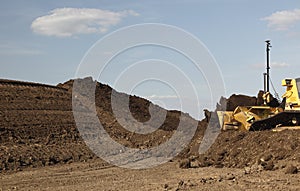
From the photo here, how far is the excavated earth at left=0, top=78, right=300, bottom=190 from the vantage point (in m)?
13.5

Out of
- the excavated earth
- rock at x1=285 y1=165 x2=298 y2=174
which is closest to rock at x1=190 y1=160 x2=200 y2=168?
the excavated earth

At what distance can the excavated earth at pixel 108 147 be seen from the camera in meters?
13.5

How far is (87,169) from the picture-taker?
18531 mm

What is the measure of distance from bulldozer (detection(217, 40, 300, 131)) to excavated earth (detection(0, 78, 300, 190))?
1.25m

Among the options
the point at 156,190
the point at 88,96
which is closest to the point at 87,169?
the point at 156,190

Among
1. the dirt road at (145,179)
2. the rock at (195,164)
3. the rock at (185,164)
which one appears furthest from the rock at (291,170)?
the rock at (185,164)

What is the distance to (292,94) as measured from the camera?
1997 cm

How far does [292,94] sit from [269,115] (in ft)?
4.16

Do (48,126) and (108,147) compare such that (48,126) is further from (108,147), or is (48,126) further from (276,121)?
(276,121)

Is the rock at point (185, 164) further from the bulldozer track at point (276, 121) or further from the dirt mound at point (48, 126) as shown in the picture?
the dirt mound at point (48, 126)

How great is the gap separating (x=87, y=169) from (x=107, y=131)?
11.9 metres

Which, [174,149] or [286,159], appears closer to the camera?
[286,159]

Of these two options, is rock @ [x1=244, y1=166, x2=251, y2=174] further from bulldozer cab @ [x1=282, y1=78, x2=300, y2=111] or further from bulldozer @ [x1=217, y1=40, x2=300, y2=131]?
bulldozer cab @ [x1=282, y1=78, x2=300, y2=111]

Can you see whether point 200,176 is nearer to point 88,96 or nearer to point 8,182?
point 8,182
